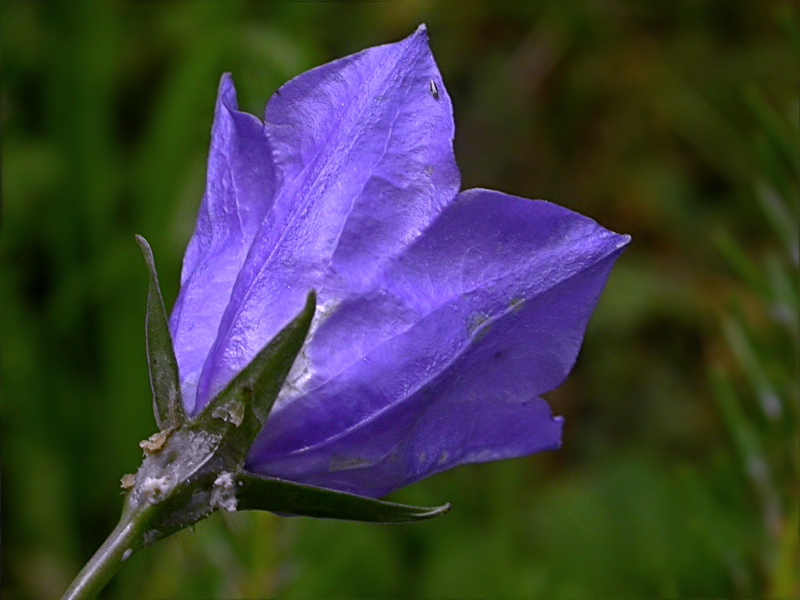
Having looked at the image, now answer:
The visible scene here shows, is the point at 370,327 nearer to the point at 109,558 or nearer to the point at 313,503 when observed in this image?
the point at 313,503

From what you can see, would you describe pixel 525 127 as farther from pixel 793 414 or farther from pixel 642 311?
pixel 793 414

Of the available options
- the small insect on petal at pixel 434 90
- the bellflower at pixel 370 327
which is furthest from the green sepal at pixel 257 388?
the small insect on petal at pixel 434 90

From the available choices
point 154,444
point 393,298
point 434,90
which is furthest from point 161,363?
point 434,90

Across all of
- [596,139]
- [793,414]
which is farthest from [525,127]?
[793,414]

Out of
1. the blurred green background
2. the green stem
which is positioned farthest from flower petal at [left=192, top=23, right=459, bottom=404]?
the blurred green background

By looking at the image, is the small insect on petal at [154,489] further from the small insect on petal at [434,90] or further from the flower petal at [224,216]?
the small insect on petal at [434,90]

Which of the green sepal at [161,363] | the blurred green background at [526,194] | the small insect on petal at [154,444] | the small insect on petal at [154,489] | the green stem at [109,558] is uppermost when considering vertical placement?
the green sepal at [161,363]
